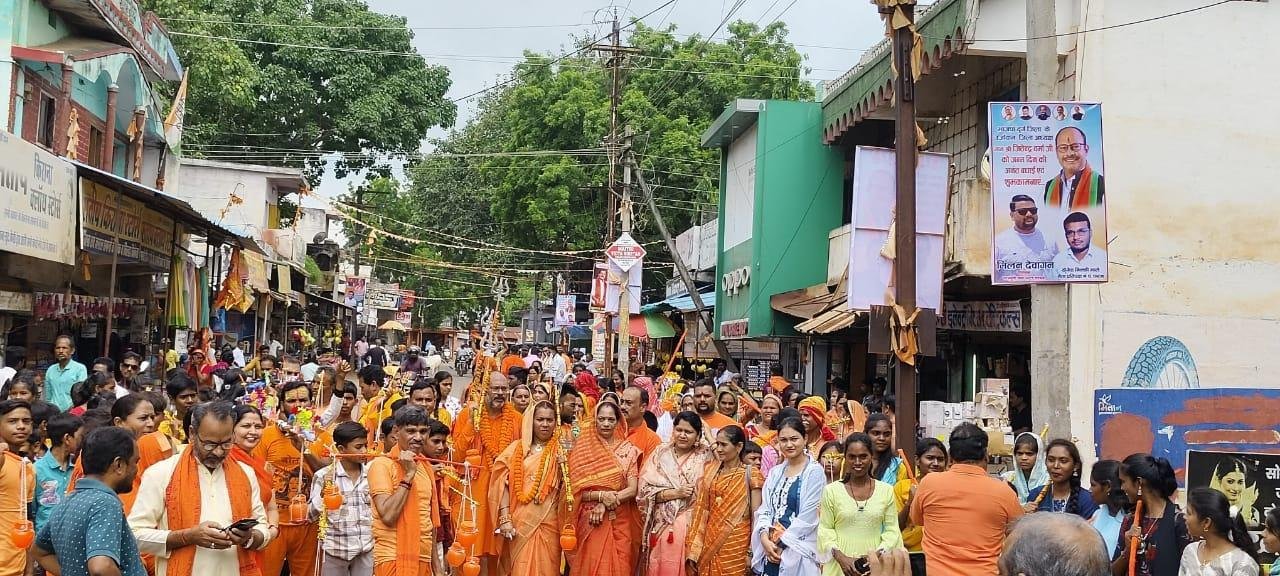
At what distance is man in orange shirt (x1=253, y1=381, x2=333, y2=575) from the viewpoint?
8.07 meters

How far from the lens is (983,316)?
15.5 meters

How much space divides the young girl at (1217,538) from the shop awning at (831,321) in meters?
10.5

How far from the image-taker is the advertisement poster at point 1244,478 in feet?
21.8

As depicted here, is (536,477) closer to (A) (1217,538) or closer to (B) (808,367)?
(A) (1217,538)

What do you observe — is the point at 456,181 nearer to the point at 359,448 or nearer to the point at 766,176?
the point at 766,176

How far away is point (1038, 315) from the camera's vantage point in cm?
941

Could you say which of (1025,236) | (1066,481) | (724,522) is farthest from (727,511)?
(1025,236)

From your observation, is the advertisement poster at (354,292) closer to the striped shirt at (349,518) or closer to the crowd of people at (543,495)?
the crowd of people at (543,495)

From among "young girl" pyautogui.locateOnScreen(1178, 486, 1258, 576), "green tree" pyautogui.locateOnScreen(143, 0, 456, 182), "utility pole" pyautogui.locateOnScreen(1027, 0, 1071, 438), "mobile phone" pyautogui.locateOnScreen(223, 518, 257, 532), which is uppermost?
"green tree" pyautogui.locateOnScreen(143, 0, 456, 182)

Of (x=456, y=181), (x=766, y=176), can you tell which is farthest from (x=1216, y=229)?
(x=456, y=181)

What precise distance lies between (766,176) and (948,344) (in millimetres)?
6031

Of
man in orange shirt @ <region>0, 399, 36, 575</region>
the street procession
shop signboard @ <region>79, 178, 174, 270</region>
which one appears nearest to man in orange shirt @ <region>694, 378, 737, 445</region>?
the street procession

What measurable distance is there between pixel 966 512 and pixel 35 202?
9.87 m

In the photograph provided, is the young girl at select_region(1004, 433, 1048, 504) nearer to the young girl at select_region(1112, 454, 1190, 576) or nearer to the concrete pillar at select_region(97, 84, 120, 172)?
the young girl at select_region(1112, 454, 1190, 576)
